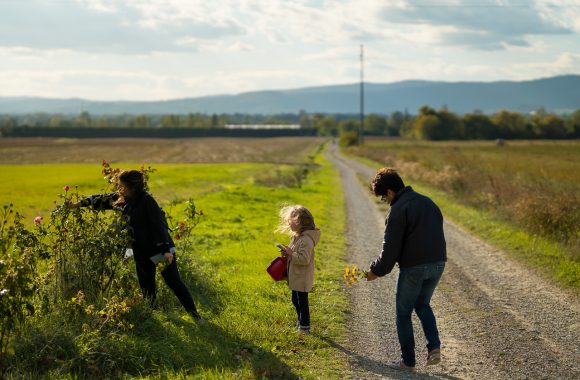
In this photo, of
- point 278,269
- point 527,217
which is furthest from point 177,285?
point 527,217

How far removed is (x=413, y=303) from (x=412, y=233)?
0.81 m

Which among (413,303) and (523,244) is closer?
(413,303)

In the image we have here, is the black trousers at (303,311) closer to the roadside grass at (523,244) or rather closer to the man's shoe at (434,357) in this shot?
the man's shoe at (434,357)

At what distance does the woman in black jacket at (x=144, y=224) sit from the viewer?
26.4ft

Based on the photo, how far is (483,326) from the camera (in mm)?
9031

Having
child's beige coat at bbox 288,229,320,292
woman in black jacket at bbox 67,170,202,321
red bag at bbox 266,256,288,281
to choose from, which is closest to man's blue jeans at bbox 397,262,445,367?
child's beige coat at bbox 288,229,320,292

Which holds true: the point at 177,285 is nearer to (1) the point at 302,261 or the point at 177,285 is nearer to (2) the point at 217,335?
(2) the point at 217,335

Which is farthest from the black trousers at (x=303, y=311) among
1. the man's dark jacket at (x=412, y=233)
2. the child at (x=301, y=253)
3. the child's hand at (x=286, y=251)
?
the man's dark jacket at (x=412, y=233)

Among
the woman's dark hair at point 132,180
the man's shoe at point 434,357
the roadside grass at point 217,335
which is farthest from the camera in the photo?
the woman's dark hair at point 132,180

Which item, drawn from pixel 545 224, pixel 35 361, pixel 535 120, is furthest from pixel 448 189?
pixel 535 120

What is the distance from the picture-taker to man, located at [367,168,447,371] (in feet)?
22.6

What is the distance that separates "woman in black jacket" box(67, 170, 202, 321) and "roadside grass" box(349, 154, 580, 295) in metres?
6.86

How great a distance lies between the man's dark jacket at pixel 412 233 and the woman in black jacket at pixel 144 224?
274 centimetres

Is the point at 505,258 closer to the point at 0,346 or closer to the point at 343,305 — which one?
the point at 343,305
